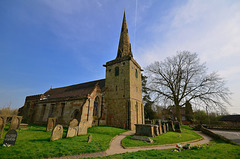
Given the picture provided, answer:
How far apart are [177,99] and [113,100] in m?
13.0

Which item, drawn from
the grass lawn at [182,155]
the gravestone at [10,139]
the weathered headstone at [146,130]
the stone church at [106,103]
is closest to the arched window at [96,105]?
the stone church at [106,103]

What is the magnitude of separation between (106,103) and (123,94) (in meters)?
3.54

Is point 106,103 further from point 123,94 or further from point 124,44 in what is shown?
point 124,44

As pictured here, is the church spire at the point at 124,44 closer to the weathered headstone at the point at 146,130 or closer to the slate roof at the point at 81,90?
the slate roof at the point at 81,90

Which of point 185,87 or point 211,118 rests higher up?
point 185,87

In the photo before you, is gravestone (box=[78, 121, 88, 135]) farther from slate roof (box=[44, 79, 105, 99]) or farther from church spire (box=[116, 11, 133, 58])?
church spire (box=[116, 11, 133, 58])

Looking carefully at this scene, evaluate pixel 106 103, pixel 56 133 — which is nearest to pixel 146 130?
pixel 56 133

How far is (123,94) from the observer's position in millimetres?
17734

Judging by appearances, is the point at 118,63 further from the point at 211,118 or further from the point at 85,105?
the point at 211,118

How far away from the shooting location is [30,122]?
2045cm

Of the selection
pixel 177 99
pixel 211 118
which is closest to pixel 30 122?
pixel 177 99

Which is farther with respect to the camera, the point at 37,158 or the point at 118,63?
the point at 118,63

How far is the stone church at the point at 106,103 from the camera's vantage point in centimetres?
1617

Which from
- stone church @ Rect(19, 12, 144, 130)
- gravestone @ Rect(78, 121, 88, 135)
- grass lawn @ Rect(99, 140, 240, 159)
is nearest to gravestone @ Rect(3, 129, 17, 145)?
gravestone @ Rect(78, 121, 88, 135)
